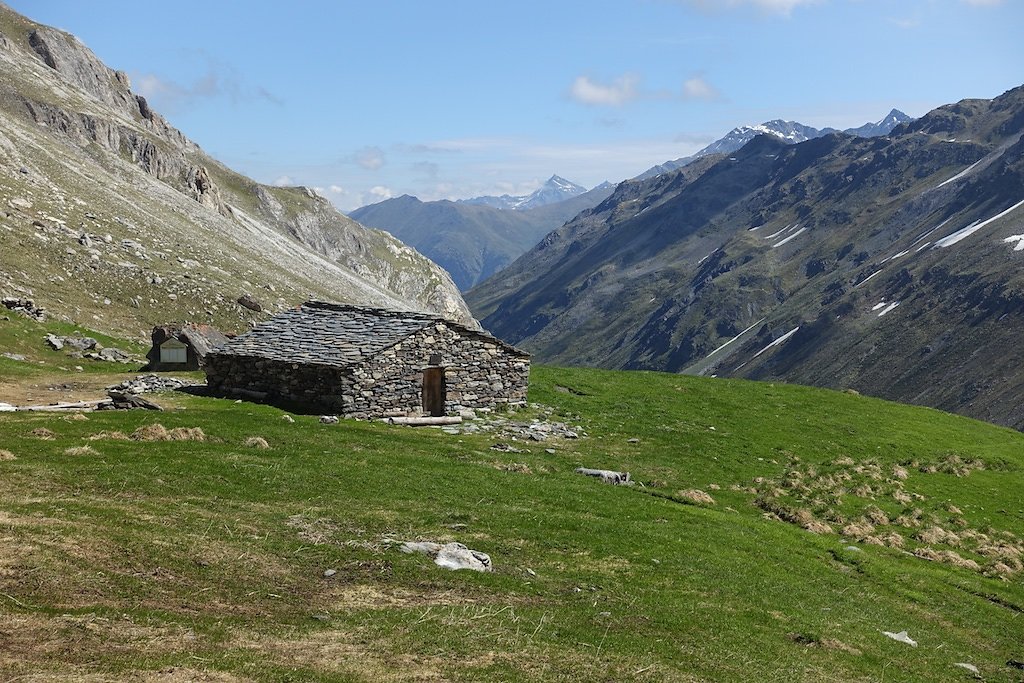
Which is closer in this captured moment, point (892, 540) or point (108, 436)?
point (108, 436)

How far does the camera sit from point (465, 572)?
717 inches

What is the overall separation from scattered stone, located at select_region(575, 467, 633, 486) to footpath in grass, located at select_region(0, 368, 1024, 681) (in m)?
0.96

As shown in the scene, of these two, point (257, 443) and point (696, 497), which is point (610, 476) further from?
point (257, 443)

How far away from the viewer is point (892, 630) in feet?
66.0

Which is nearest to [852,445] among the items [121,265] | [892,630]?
[892,630]

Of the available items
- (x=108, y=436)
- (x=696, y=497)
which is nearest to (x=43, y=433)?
(x=108, y=436)

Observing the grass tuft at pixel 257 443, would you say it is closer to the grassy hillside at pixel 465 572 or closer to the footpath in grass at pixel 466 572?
the footpath in grass at pixel 466 572

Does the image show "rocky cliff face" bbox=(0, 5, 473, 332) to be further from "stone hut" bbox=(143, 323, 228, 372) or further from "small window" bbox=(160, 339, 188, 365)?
"small window" bbox=(160, 339, 188, 365)

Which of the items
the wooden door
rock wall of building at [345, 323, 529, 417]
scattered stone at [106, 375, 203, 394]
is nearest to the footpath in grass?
rock wall of building at [345, 323, 529, 417]

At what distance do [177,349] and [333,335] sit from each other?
11.9 m

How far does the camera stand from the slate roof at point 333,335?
124 feet

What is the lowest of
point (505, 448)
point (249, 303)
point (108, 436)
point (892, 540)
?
point (892, 540)

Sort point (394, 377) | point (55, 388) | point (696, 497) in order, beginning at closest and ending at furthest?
point (696, 497), point (55, 388), point (394, 377)

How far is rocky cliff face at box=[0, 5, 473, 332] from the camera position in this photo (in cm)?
6494
